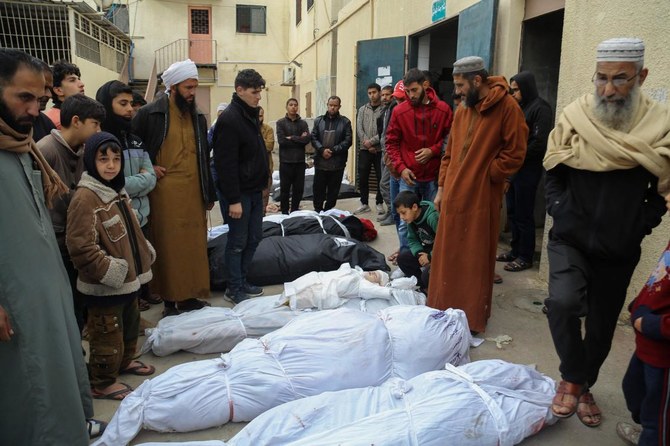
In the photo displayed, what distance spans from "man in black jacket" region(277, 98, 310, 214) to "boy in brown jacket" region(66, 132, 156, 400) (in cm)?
444

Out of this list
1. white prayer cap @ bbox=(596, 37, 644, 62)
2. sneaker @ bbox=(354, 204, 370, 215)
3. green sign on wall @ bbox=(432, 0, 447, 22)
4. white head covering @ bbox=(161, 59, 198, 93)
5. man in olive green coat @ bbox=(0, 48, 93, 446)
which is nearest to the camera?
man in olive green coat @ bbox=(0, 48, 93, 446)

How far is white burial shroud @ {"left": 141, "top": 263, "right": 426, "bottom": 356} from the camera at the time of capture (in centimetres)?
352

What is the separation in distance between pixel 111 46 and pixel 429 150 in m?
18.8

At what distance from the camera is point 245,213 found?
4332mm

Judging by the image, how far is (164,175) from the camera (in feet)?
12.8

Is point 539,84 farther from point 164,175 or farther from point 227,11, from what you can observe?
point 227,11

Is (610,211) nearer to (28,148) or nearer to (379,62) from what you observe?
(28,148)

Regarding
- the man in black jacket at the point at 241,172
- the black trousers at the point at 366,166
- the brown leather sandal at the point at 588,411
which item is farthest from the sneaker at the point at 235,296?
the black trousers at the point at 366,166

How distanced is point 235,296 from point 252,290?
215mm

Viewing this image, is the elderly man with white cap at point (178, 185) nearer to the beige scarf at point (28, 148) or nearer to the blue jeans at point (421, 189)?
the beige scarf at point (28, 148)

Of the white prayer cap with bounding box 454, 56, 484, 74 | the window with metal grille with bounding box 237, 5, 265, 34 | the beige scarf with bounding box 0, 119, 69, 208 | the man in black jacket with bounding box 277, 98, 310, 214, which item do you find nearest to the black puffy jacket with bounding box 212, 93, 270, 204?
the white prayer cap with bounding box 454, 56, 484, 74

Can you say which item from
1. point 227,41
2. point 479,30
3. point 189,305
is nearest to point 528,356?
point 189,305

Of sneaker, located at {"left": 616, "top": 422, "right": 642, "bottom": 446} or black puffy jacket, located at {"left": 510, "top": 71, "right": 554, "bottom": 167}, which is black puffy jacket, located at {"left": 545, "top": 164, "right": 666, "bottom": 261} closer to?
sneaker, located at {"left": 616, "top": 422, "right": 642, "bottom": 446}

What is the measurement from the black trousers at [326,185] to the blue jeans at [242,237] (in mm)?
3169
